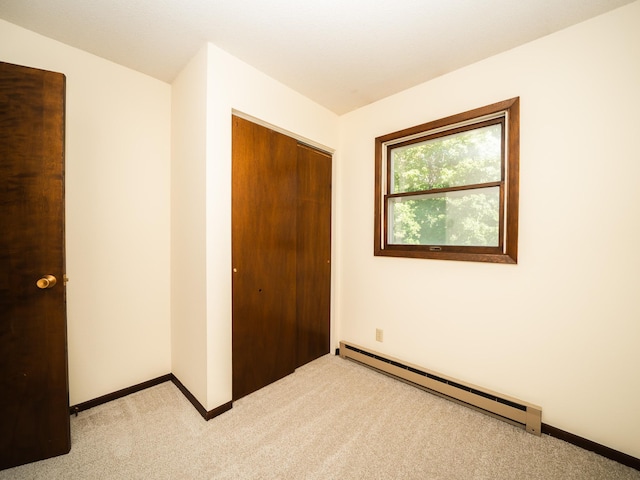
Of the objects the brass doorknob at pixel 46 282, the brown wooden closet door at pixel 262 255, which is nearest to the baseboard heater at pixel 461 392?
the brown wooden closet door at pixel 262 255

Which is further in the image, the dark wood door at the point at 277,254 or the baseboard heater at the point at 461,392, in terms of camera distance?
the dark wood door at the point at 277,254

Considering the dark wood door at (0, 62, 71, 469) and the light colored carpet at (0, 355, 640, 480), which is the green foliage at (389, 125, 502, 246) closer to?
the light colored carpet at (0, 355, 640, 480)

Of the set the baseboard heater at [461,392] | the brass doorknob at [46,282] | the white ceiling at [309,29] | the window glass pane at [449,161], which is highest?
the white ceiling at [309,29]

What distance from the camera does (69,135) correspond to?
1783 millimetres

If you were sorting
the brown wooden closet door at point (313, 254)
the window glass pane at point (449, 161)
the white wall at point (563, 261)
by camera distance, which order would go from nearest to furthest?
1. the white wall at point (563, 261)
2. the window glass pane at point (449, 161)
3. the brown wooden closet door at point (313, 254)

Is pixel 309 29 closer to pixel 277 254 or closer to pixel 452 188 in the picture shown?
pixel 452 188

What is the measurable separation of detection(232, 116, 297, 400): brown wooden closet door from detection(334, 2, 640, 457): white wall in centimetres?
123

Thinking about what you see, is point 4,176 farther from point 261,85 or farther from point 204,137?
point 261,85

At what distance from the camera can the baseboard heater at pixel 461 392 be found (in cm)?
167

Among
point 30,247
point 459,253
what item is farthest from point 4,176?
point 459,253

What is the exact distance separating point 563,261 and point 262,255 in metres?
2.12

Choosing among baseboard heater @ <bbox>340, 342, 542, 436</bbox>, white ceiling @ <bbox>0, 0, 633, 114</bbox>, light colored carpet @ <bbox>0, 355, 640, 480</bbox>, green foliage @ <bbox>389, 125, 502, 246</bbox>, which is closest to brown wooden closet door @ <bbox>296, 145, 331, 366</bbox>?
baseboard heater @ <bbox>340, 342, 542, 436</bbox>

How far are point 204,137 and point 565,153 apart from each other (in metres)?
2.39

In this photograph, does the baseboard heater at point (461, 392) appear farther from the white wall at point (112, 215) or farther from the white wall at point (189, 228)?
→ the white wall at point (112, 215)
